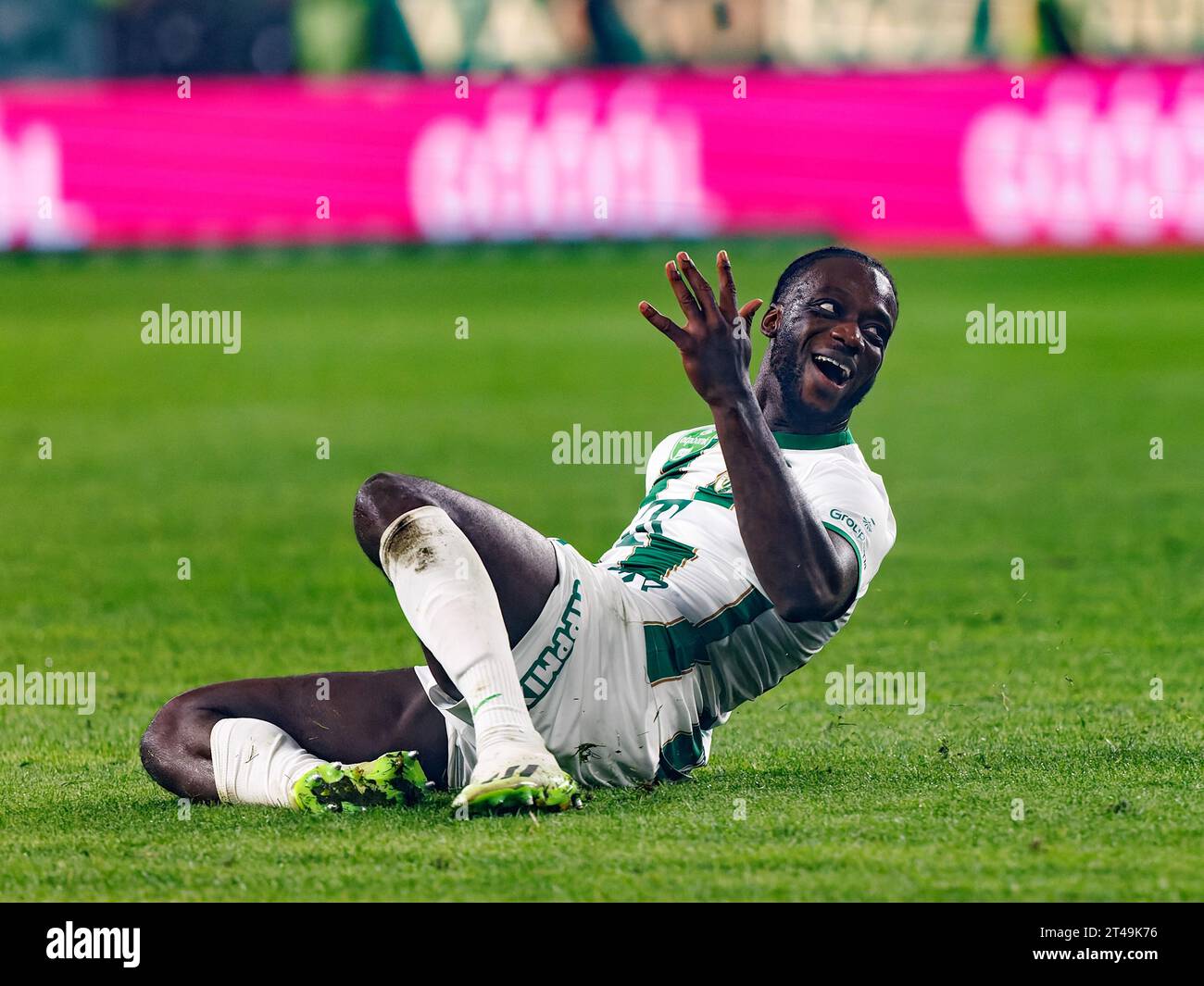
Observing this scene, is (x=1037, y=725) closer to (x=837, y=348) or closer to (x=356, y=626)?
(x=837, y=348)

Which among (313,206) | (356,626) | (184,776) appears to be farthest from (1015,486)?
(313,206)

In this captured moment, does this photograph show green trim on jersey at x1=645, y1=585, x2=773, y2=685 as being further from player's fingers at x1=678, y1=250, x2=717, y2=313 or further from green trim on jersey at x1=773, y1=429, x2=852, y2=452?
player's fingers at x1=678, y1=250, x2=717, y2=313

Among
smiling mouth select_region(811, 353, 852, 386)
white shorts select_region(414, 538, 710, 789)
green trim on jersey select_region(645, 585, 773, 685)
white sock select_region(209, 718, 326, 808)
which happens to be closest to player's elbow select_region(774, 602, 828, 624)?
green trim on jersey select_region(645, 585, 773, 685)

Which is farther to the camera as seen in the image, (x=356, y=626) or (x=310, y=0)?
(x=310, y=0)

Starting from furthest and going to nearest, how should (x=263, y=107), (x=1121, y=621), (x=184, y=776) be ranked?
(x=263, y=107)
(x=1121, y=621)
(x=184, y=776)

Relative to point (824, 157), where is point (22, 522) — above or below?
below

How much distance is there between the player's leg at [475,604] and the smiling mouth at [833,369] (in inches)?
43.2

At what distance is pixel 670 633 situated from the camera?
5.90m

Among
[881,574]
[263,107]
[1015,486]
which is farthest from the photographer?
[263,107]

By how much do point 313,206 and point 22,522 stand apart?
1536 centimetres

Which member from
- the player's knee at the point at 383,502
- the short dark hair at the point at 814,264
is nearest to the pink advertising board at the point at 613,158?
the short dark hair at the point at 814,264
